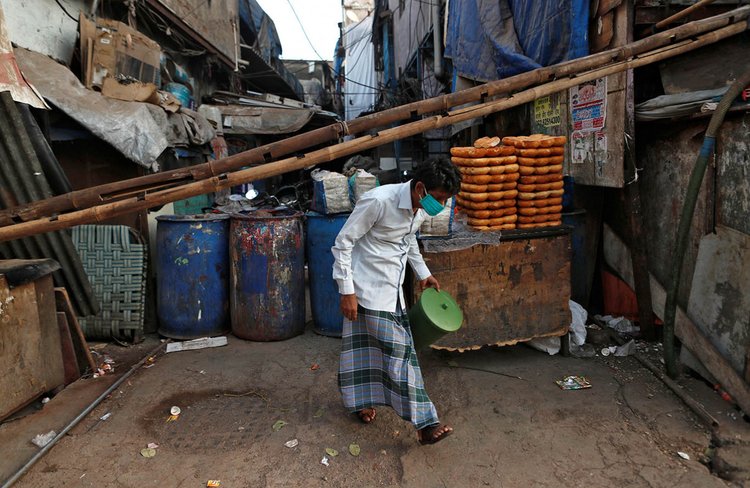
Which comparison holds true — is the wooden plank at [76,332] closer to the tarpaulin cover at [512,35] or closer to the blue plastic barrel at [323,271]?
the blue plastic barrel at [323,271]

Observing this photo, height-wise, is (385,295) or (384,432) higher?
(385,295)

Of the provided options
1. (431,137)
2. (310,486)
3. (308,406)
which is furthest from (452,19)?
(310,486)

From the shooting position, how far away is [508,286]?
3.79m

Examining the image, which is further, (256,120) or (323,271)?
(256,120)

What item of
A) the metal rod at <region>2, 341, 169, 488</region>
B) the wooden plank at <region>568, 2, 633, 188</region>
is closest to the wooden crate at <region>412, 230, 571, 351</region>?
the wooden plank at <region>568, 2, 633, 188</region>

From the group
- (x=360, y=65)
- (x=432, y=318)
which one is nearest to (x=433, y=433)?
(x=432, y=318)

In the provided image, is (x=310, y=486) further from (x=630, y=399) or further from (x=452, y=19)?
(x=452, y=19)

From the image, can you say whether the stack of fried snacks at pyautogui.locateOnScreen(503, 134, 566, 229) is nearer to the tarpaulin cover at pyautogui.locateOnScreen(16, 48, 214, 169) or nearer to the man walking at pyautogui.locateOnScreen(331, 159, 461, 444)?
the man walking at pyautogui.locateOnScreen(331, 159, 461, 444)

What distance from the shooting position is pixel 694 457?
2.63m

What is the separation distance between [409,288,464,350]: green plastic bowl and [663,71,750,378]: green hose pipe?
61.8 inches

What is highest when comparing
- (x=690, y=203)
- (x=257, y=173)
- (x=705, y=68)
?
(x=705, y=68)

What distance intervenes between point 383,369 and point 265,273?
1859 mm

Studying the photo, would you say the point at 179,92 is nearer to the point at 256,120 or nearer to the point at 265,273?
the point at 256,120

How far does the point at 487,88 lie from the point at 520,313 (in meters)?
1.78
